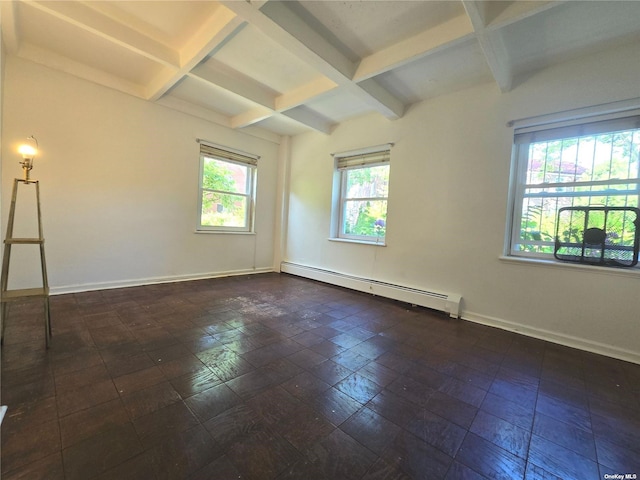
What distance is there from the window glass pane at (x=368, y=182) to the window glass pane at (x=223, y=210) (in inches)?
77.2

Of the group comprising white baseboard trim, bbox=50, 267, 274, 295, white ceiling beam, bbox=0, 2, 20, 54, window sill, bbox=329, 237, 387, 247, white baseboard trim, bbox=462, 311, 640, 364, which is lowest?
white baseboard trim, bbox=462, 311, 640, 364

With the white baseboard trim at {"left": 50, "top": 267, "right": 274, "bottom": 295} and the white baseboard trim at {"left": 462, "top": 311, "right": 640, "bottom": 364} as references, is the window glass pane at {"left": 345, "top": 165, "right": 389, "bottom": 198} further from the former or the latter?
the white baseboard trim at {"left": 50, "top": 267, "right": 274, "bottom": 295}

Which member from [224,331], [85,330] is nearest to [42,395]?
[85,330]

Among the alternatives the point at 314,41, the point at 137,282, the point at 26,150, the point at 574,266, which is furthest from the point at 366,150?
the point at 137,282

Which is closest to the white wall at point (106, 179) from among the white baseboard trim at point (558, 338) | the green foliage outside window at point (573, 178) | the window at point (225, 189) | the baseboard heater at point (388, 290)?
the window at point (225, 189)

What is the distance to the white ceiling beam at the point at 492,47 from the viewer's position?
6.00 ft

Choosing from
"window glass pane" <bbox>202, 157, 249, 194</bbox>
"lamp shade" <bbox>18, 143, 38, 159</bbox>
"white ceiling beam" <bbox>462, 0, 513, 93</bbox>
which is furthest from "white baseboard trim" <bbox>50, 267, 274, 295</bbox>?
"white ceiling beam" <bbox>462, 0, 513, 93</bbox>

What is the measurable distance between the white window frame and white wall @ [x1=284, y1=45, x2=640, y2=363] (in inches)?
5.3

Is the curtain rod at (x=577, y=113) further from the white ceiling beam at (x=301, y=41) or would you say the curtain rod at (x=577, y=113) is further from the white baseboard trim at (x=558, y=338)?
the white baseboard trim at (x=558, y=338)

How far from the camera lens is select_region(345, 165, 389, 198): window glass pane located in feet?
13.0

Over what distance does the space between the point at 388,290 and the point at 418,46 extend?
2.78 meters

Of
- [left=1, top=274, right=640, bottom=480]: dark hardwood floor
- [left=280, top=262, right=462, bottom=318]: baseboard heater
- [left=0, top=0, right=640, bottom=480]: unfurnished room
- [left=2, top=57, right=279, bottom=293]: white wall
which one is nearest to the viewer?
[left=1, top=274, right=640, bottom=480]: dark hardwood floor

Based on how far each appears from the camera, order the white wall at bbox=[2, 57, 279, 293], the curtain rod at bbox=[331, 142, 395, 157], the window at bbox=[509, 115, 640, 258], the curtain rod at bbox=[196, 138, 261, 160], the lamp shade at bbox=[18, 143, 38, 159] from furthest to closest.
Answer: the curtain rod at bbox=[196, 138, 261, 160]
the curtain rod at bbox=[331, 142, 395, 157]
the white wall at bbox=[2, 57, 279, 293]
the window at bbox=[509, 115, 640, 258]
the lamp shade at bbox=[18, 143, 38, 159]

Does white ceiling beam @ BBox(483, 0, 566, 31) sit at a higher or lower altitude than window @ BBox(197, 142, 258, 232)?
higher
